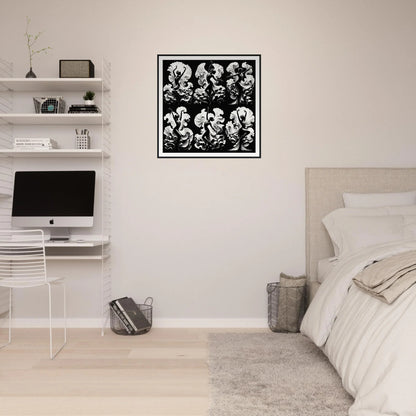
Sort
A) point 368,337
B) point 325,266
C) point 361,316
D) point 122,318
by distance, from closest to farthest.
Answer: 1. point 368,337
2. point 361,316
3. point 325,266
4. point 122,318

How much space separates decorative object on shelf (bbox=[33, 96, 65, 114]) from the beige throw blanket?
2608mm

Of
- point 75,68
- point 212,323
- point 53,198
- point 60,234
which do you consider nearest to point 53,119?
point 75,68

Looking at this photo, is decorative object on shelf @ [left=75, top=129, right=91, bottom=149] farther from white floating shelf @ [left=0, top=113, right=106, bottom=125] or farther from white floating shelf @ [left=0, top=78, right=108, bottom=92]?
white floating shelf @ [left=0, top=78, right=108, bottom=92]

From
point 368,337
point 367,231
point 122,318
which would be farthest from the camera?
point 122,318

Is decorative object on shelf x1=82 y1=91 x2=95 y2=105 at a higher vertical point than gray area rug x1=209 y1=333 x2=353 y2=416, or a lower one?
higher

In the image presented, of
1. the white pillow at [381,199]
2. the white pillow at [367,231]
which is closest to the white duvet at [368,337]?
the white pillow at [367,231]

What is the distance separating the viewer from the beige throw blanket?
227 centimetres

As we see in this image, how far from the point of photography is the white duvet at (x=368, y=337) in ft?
6.41

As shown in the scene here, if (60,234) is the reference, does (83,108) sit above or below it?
above

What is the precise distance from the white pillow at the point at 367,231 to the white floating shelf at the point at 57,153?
1.86 metres

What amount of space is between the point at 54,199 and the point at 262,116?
1.75 meters

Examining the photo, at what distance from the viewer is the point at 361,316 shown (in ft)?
8.20

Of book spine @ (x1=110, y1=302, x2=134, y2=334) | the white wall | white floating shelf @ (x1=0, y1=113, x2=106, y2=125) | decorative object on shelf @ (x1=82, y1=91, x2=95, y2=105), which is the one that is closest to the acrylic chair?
book spine @ (x1=110, y1=302, x2=134, y2=334)

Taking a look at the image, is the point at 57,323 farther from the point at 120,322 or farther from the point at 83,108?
the point at 83,108
